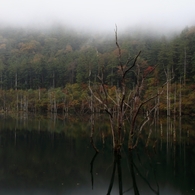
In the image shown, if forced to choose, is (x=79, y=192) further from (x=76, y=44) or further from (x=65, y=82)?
(x=76, y=44)

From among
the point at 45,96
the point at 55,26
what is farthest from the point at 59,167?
the point at 55,26

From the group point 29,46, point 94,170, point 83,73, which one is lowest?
point 94,170

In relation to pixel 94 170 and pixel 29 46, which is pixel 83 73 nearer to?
pixel 29 46

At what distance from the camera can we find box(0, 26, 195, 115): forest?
47316 mm

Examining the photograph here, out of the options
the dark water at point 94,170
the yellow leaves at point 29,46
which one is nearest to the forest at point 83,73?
the yellow leaves at point 29,46

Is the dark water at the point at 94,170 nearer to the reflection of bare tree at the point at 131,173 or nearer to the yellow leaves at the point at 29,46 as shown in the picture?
the reflection of bare tree at the point at 131,173

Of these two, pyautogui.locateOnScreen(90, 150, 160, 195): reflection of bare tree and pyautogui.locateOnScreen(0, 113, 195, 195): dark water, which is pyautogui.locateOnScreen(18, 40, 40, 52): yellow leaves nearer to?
pyautogui.locateOnScreen(0, 113, 195, 195): dark water

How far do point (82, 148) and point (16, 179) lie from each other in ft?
19.0

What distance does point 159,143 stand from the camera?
52.3ft

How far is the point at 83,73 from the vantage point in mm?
66000

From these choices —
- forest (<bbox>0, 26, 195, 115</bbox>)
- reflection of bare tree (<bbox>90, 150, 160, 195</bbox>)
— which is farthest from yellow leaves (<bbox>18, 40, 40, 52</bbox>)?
reflection of bare tree (<bbox>90, 150, 160, 195</bbox>)

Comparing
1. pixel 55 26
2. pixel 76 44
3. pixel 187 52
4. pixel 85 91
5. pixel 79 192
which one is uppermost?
pixel 55 26

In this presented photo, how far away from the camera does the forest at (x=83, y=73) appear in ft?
155

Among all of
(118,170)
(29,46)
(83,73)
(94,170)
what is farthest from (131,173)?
(29,46)
